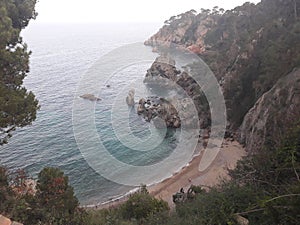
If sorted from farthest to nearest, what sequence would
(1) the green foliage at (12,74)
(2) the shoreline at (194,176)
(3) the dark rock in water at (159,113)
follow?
(3) the dark rock in water at (159,113), (2) the shoreline at (194,176), (1) the green foliage at (12,74)

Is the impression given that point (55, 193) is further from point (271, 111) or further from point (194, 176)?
point (271, 111)

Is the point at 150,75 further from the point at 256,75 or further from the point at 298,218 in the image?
the point at 298,218

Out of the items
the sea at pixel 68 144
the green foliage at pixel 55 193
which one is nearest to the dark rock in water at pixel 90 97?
the sea at pixel 68 144

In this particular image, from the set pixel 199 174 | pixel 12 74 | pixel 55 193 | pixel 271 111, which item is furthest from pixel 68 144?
pixel 12 74

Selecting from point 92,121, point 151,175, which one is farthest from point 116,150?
point 92,121

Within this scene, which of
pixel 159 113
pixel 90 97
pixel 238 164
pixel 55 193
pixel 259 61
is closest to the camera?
pixel 238 164

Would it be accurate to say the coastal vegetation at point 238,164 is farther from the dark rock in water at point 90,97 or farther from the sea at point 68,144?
the dark rock in water at point 90,97

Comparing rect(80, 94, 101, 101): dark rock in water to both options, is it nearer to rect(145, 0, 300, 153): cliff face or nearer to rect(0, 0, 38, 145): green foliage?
rect(145, 0, 300, 153): cliff face
